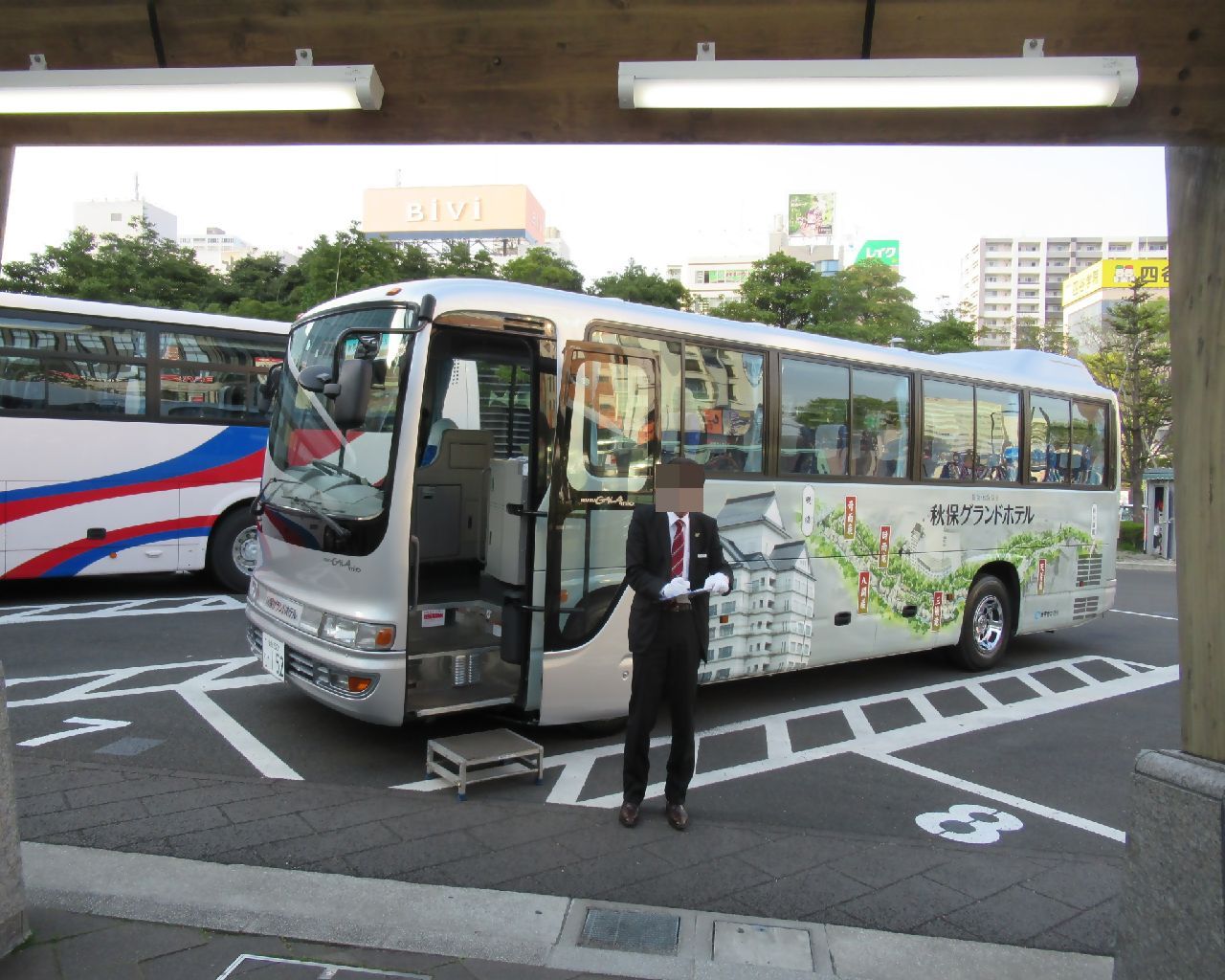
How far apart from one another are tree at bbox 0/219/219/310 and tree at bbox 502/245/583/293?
845 cm

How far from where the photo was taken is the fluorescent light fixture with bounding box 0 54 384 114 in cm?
323

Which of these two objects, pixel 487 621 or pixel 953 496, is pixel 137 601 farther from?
pixel 953 496

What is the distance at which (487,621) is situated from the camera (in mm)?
6125

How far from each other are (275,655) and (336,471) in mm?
1300

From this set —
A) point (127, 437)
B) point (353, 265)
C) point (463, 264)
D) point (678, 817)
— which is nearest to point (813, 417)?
point (678, 817)

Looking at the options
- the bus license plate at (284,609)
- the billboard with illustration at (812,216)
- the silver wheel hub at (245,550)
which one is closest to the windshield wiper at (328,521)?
the bus license plate at (284,609)

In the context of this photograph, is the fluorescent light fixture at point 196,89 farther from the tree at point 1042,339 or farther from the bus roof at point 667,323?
the tree at point 1042,339

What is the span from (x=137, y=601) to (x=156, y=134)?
316 inches

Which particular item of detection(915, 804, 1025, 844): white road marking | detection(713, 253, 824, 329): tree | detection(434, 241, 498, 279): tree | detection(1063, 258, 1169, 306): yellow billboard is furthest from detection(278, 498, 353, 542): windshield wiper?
detection(1063, 258, 1169, 306): yellow billboard

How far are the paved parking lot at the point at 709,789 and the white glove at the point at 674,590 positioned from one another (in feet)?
4.21

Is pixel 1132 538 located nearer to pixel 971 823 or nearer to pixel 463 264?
pixel 463 264

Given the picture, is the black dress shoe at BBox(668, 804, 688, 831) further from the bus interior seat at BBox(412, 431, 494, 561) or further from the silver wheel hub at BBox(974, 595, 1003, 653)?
the silver wheel hub at BBox(974, 595, 1003, 653)

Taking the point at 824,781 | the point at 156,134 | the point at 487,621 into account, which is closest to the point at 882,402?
the point at 824,781

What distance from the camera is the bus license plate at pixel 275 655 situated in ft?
19.0
